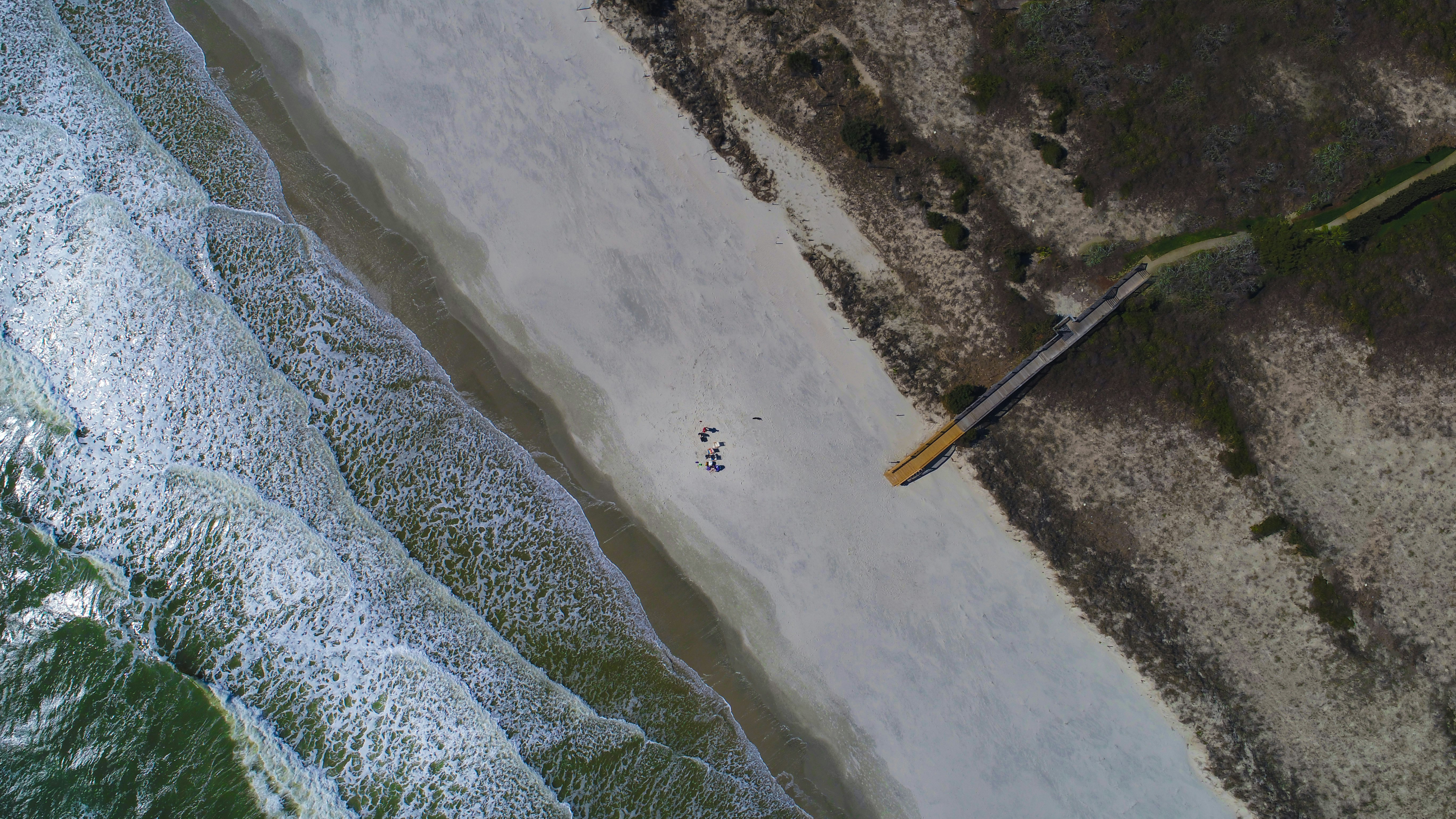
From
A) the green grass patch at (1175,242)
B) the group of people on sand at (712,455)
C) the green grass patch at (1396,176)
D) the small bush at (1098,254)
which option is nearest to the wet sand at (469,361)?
the group of people on sand at (712,455)

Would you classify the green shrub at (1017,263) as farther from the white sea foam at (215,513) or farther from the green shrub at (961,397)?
the white sea foam at (215,513)

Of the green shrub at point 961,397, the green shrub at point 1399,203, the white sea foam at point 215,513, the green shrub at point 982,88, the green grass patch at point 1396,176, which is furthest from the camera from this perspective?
the green shrub at point 982,88

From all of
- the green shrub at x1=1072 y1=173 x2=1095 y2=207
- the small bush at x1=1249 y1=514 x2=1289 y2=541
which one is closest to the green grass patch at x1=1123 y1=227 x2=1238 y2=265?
the green shrub at x1=1072 y1=173 x2=1095 y2=207

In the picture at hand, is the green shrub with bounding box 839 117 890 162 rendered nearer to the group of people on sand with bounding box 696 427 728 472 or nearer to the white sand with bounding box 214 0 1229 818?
the white sand with bounding box 214 0 1229 818

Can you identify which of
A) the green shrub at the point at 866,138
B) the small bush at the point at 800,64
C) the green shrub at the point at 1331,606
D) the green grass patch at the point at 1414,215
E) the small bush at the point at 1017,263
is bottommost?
the green shrub at the point at 1331,606

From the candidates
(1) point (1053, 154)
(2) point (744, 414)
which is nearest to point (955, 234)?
(1) point (1053, 154)

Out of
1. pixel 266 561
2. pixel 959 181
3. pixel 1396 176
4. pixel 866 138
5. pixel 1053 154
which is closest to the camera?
pixel 1396 176

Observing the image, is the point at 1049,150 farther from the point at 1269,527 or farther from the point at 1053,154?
the point at 1269,527
